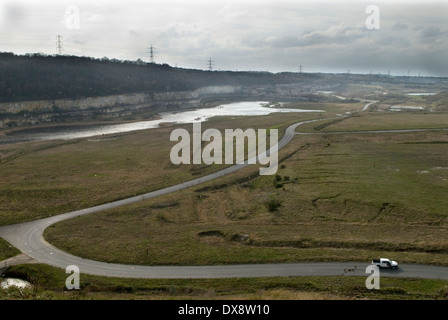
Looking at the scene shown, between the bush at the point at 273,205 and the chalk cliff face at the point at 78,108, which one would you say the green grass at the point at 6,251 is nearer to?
the bush at the point at 273,205

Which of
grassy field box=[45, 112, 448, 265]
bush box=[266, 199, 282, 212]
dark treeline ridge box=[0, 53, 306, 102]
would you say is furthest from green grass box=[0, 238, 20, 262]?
dark treeline ridge box=[0, 53, 306, 102]

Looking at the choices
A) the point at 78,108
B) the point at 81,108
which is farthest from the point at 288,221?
the point at 81,108

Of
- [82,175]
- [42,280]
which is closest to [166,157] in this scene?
[82,175]

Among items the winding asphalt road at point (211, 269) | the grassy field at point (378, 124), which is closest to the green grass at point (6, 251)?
the winding asphalt road at point (211, 269)

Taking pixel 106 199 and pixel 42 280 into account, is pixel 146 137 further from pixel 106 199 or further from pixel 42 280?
pixel 42 280

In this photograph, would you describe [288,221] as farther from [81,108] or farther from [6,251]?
[81,108]

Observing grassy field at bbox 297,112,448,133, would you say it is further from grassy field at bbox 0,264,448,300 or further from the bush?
grassy field at bbox 0,264,448,300
